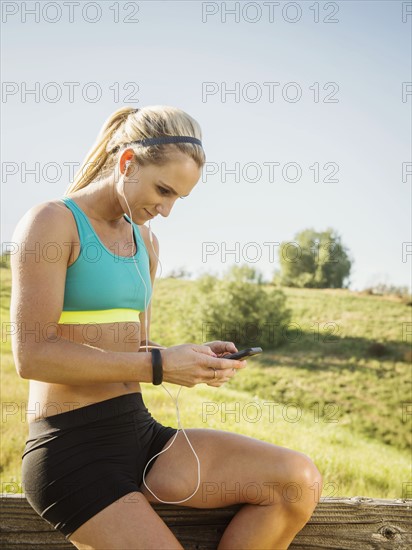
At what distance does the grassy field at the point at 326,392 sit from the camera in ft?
18.1

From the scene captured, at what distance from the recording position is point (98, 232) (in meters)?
2.19

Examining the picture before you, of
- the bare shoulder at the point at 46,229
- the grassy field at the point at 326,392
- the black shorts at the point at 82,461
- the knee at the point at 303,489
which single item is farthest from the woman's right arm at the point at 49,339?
the grassy field at the point at 326,392

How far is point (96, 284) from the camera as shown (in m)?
2.09

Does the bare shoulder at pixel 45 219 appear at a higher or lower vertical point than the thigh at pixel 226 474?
higher

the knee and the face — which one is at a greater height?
the face

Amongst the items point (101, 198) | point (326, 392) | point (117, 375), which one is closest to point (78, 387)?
point (117, 375)

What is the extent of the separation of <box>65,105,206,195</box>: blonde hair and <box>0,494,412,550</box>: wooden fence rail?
1.24 metres

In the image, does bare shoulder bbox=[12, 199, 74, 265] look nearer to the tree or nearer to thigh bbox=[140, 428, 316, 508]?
thigh bbox=[140, 428, 316, 508]

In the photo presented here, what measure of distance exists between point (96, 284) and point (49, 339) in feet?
0.87

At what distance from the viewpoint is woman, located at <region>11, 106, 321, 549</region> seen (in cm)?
192

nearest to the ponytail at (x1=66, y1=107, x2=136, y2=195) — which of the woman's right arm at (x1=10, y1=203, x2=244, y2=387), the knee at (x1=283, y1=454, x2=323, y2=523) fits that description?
the woman's right arm at (x1=10, y1=203, x2=244, y2=387)

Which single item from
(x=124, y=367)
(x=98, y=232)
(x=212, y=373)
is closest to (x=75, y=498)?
(x=124, y=367)

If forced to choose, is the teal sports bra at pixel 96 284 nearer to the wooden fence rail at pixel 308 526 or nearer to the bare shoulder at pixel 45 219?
the bare shoulder at pixel 45 219

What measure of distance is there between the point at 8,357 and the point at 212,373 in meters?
4.52
